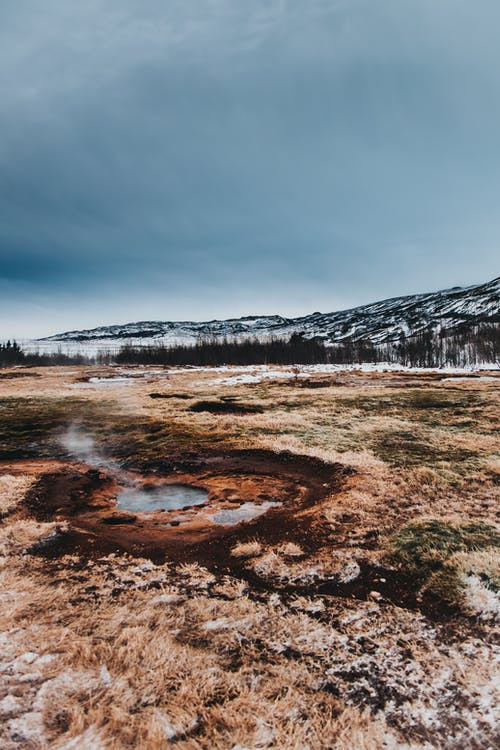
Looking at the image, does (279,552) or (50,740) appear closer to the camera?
(50,740)

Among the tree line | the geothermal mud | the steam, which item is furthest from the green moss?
the tree line

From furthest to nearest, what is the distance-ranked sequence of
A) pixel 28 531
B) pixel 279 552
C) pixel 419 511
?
pixel 419 511 < pixel 28 531 < pixel 279 552

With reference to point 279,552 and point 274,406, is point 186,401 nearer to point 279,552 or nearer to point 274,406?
point 274,406

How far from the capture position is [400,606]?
14.9 ft

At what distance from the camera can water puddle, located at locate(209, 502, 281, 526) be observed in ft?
23.7

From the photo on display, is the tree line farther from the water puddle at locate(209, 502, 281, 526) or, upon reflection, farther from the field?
the water puddle at locate(209, 502, 281, 526)

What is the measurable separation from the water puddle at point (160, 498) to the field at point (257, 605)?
0.94 feet

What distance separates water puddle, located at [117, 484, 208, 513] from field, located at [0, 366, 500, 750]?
0.29 metres

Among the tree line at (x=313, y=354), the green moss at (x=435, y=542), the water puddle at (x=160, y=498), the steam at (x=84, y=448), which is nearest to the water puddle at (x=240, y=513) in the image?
→ the water puddle at (x=160, y=498)

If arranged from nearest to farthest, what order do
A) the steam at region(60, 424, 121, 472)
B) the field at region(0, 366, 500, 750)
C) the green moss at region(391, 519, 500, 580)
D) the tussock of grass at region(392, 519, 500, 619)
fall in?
the field at region(0, 366, 500, 750)
the tussock of grass at region(392, 519, 500, 619)
the green moss at region(391, 519, 500, 580)
the steam at region(60, 424, 121, 472)

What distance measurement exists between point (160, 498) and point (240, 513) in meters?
2.26

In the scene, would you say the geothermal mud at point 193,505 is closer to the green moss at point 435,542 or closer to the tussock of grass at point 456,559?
the green moss at point 435,542

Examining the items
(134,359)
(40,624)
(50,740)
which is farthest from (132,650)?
(134,359)

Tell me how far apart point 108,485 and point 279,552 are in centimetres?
559
